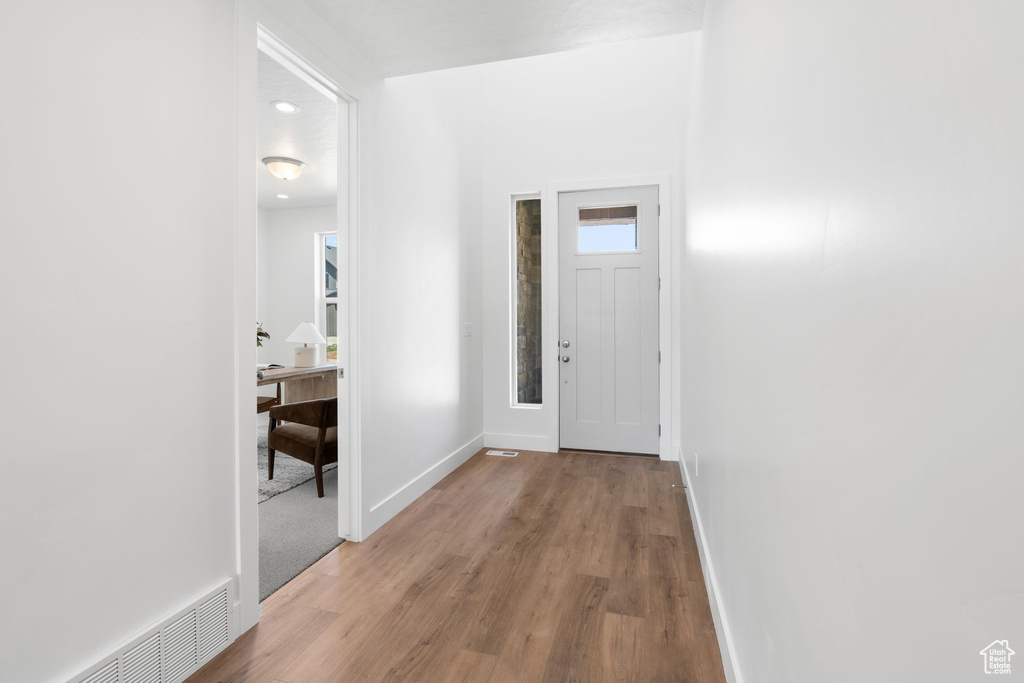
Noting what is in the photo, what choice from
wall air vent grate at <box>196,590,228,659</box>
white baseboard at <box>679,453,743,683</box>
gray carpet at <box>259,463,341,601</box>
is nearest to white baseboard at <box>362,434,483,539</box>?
gray carpet at <box>259,463,341,601</box>

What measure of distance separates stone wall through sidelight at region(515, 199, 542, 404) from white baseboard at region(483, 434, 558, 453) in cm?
33

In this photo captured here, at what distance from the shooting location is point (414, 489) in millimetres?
3088

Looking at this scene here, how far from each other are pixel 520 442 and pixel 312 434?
1775 mm

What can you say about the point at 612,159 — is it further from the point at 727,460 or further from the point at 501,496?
the point at 727,460

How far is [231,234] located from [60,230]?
537 mm

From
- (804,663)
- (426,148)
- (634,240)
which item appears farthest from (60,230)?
(634,240)

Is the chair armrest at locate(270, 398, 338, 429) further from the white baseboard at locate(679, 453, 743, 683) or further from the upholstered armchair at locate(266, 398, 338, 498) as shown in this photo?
the white baseboard at locate(679, 453, 743, 683)

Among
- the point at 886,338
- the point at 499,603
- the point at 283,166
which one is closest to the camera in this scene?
the point at 886,338

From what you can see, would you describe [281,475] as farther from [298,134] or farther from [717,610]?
A: [717,610]

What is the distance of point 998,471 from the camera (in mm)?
363

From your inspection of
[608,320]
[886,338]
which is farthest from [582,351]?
[886,338]

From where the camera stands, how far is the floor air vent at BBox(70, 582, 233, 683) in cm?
134

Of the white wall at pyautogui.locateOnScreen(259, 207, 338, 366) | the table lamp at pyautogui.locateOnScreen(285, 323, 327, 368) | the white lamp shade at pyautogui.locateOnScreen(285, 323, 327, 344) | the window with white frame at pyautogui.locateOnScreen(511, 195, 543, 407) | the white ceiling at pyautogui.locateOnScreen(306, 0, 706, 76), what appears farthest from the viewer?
the white wall at pyautogui.locateOnScreen(259, 207, 338, 366)
